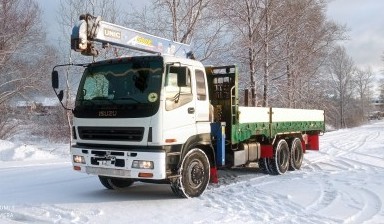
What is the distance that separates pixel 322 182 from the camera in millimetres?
9883

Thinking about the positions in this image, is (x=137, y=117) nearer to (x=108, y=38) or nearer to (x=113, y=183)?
(x=108, y=38)

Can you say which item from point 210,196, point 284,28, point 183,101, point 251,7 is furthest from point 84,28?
point 284,28

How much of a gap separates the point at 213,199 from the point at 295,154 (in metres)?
5.38

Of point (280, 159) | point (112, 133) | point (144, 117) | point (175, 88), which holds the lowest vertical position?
point (280, 159)

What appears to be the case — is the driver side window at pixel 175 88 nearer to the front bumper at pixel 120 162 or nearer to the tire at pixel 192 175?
the front bumper at pixel 120 162

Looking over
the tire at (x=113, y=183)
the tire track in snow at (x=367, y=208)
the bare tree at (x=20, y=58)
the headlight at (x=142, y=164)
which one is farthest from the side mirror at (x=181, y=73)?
the bare tree at (x=20, y=58)

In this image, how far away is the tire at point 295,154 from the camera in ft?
40.8

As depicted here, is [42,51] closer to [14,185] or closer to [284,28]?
[284,28]

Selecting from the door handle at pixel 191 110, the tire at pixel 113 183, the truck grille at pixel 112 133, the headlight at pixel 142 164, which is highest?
the door handle at pixel 191 110

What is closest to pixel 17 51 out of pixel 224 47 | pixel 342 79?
pixel 224 47

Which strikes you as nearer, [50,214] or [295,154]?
[50,214]

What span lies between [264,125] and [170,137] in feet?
13.5

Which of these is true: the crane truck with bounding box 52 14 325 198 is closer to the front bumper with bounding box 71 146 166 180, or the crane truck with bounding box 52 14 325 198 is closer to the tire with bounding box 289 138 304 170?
the front bumper with bounding box 71 146 166 180

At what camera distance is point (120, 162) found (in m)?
7.44
